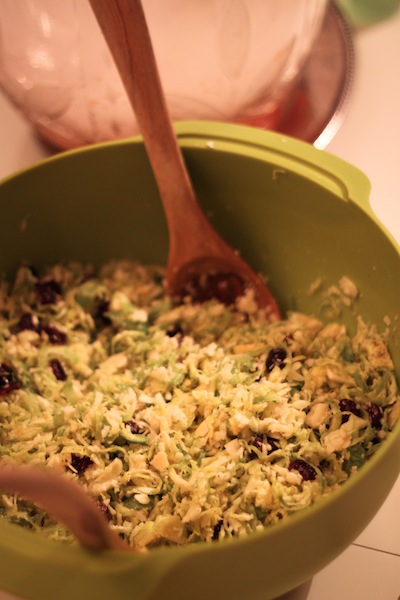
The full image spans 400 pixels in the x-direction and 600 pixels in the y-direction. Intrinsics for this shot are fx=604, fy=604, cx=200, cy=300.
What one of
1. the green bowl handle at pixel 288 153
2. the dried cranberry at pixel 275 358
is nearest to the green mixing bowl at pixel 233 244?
the green bowl handle at pixel 288 153

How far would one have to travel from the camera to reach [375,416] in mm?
782

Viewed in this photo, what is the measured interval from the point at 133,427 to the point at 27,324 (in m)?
0.28

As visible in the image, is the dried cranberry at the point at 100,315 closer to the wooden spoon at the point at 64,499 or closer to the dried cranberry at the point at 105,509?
the dried cranberry at the point at 105,509

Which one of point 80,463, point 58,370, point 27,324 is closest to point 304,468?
point 80,463

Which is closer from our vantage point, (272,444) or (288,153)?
(272,444)

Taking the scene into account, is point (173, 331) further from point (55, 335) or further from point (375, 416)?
point (375, 416)

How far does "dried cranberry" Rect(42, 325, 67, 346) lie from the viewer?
0.98 m

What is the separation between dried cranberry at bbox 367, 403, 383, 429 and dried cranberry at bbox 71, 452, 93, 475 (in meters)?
0.37

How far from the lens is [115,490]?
0.77m

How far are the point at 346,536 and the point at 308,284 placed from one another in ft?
1.48

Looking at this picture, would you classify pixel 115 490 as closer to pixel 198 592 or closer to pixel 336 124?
pixel 198 592

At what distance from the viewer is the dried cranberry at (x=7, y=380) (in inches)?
35.3

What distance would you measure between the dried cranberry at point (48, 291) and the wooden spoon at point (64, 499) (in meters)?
0.56

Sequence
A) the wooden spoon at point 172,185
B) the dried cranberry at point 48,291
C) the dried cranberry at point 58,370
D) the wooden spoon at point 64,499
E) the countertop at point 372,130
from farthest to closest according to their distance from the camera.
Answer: the countertop at point 372,130 < the dried cranberry at point 48,291 < the dried cranberry at point 58,370 < the wooden spoon at point 172,185 < the wooden spoon at point 64,499
